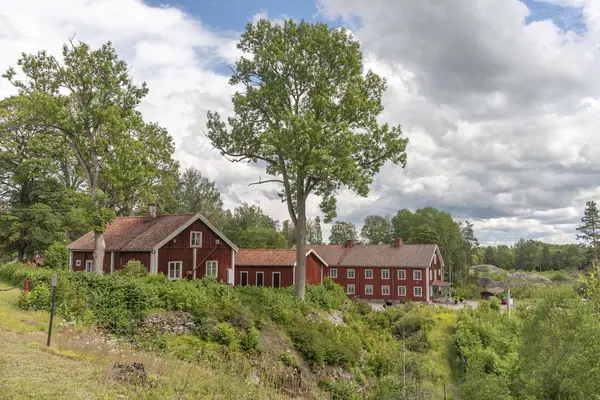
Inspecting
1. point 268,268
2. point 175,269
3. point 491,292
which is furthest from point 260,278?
point 491,292

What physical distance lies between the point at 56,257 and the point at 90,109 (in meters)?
13.4

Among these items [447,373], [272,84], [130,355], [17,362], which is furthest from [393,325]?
[17,362]

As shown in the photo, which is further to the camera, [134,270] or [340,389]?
[134,270]

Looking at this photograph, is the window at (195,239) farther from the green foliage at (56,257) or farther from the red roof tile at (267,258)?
the green foliage at (56,257)

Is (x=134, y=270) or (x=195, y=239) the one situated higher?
(x=195, y=239)

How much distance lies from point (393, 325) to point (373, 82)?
1943 centimetres

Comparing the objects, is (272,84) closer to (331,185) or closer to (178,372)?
(331,185)

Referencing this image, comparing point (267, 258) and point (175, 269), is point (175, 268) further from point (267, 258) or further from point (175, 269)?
point (267, 258)

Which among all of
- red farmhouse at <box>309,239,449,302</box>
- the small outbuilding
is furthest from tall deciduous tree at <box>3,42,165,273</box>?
the small outbuilding

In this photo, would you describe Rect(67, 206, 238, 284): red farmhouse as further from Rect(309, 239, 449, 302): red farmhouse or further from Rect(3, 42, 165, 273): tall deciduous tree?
Rect(309, 239, 449, 302): red farmhouse

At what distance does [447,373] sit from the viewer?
29.9 metres

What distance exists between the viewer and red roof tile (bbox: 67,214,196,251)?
29312 millimetres

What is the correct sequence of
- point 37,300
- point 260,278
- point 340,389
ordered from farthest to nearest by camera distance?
point 260,278
point 340,389
point 37,300

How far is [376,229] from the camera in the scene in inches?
3885
